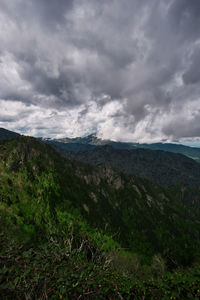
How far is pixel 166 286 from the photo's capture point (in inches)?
268

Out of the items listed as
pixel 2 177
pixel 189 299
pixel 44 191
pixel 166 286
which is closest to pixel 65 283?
pixel 166 286

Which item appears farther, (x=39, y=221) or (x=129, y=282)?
(x=39, y=221)

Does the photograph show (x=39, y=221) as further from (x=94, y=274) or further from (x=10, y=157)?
(x=94, y=274)

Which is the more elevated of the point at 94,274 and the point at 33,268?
the point at 33,268

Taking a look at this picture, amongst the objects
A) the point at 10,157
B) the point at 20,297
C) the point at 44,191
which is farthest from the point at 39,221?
the point at 20,297

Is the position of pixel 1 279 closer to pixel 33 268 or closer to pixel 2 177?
pixel 33 268

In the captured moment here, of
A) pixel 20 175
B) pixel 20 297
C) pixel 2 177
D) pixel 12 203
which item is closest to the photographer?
pixel 20 297

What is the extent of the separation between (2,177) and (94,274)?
190623mm

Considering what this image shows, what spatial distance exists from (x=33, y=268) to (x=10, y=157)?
21981 centimetres

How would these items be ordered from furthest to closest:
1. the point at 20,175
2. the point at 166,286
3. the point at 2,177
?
the point at 20,175, the point at 2,177, the point at 166,286

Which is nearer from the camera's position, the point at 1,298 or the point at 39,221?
the point at 1,298

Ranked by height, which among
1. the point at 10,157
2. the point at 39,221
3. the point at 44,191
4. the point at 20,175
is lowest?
the point at 39,221

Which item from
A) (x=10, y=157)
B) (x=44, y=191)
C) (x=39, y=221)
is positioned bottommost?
(x=39, y=221)

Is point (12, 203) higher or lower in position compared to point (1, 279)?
lower
